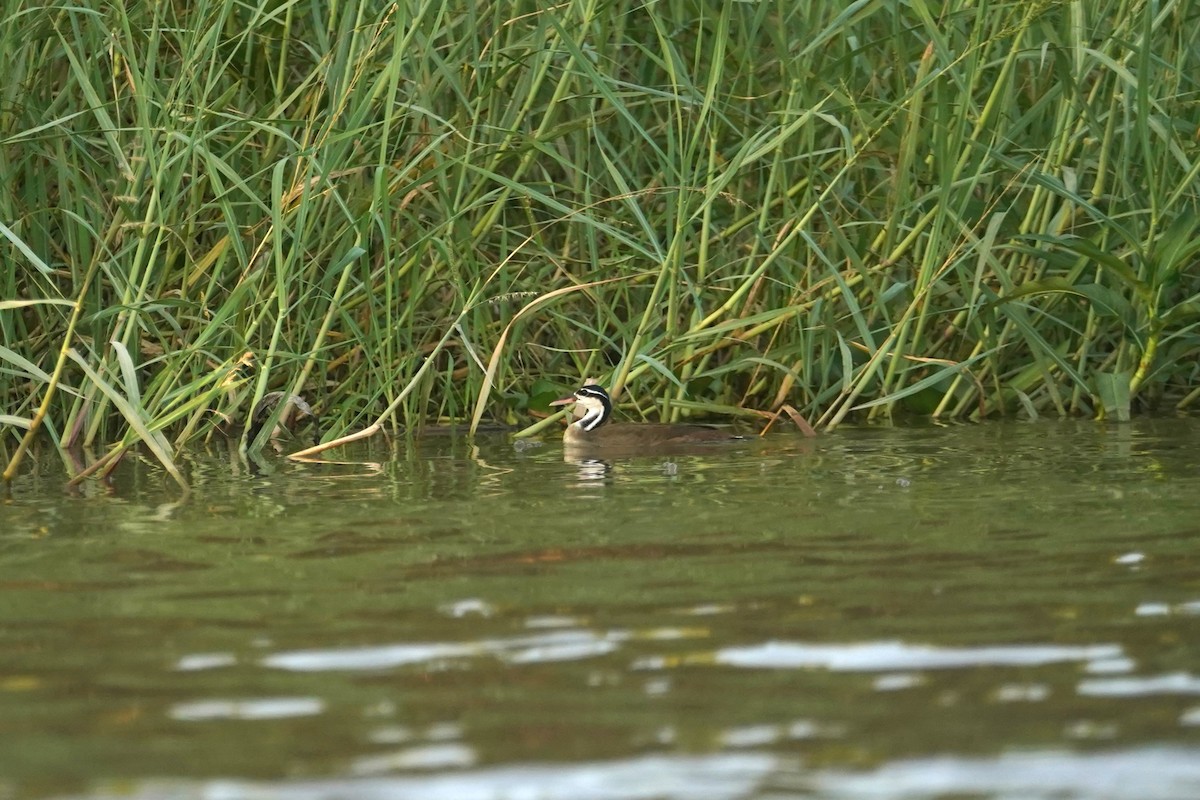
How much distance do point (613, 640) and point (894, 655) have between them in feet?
1.88

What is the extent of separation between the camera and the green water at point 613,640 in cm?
310

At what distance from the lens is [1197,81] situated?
8883mm

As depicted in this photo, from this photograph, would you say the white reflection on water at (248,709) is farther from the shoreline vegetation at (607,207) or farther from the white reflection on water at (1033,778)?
the shoreline vegetation at (607,207)

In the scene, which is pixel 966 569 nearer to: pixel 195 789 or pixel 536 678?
pixel 536 678

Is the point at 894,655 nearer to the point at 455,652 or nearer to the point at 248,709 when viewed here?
the point at 455,652

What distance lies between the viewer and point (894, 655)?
12.4ft

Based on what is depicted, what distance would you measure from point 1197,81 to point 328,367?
417cm

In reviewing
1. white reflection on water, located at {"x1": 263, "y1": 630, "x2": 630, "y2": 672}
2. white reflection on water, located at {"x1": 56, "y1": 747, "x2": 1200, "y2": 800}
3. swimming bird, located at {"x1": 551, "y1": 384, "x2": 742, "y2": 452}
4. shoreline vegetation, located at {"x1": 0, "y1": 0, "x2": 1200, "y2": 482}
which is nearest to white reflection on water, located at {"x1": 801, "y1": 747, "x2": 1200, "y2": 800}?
white reflection on water, located at {"x1": 56, "y1": 747, "x2": 1200, "y2": 800}

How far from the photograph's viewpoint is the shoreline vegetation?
780 centimetres

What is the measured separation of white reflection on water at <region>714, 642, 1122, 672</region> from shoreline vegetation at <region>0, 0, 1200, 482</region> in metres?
3.87

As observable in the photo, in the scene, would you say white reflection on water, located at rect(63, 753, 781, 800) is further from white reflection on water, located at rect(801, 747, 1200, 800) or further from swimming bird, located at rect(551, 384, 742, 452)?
swimming bird, located at rect(551, 384, 742, 452)

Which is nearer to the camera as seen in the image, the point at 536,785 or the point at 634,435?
the point at 536,785

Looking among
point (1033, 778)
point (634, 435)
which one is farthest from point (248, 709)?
point (634, 435)

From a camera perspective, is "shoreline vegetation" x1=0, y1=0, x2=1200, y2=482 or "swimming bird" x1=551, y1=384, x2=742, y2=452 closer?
"shoreline vegetation" x1=0, y1=0, x2=1200, y2=482
